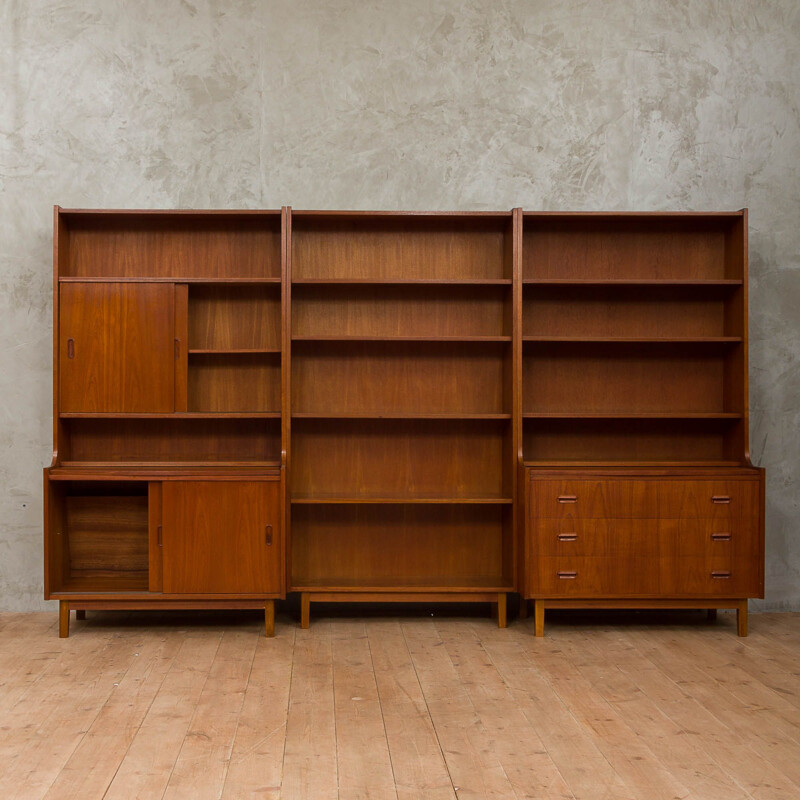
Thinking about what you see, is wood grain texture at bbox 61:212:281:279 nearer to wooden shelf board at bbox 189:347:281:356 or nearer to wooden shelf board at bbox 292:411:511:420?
wooden shelf board at bbox 189:347:281:356

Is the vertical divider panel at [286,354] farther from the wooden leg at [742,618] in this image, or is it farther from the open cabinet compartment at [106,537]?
the wooden leg at [742,618]

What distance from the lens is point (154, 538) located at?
4.47 metres

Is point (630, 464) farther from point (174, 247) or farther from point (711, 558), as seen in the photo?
point (174, 247)

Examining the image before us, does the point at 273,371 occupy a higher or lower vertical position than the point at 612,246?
lower

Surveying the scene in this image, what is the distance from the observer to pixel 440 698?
3.54 m

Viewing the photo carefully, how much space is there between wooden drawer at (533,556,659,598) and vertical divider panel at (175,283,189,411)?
206 cm

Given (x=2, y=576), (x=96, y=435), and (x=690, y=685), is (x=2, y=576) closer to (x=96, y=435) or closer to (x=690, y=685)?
(x=96, y=435)

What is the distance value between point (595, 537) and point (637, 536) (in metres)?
0.22

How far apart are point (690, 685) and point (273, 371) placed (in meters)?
2.66

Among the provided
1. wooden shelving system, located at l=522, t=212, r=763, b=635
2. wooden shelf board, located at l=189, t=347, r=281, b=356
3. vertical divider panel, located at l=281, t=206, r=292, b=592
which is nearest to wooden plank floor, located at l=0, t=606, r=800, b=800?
vertical divider panel, located at l=281, t=206, r=292, b=592

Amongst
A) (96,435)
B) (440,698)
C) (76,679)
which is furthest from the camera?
(96,435)

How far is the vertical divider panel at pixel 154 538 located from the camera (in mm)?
4469

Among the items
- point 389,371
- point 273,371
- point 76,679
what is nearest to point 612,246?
point 389,371

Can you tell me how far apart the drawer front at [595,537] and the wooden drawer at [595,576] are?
3 centimetres
